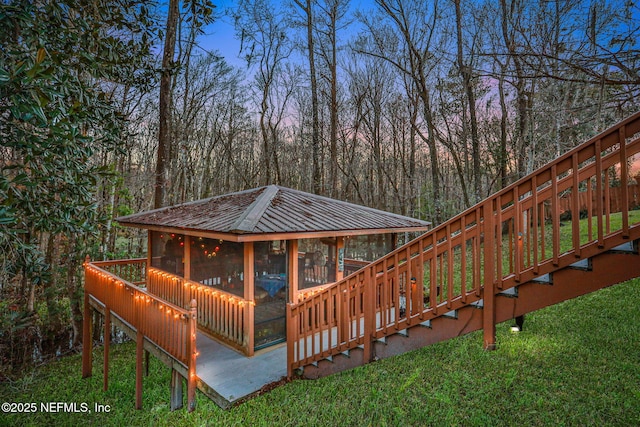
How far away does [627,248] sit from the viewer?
93.4 inches

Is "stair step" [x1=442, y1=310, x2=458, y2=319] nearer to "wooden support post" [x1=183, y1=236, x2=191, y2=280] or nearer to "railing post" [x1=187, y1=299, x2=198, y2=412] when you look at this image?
"railing post" [x1=187, y1=299, x2=198, y2=412]

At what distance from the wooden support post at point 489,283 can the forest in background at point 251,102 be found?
1206 mm

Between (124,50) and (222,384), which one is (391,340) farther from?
(124,50)

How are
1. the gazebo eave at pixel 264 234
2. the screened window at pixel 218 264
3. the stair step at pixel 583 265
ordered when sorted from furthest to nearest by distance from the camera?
the screened window at pixel 218 264 → the gazebo eave at pixel 264 234 → the stair step at pixel 583 265

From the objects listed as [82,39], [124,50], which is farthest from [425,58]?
[82,39]

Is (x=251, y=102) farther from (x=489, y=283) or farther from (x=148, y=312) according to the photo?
(x=489, y=283)

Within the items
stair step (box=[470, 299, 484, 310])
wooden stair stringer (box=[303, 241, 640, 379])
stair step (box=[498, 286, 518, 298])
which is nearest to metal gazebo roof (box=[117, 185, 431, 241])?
wooden stair stringer (box=[303, 241, 640, 379])

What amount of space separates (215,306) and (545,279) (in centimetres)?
559

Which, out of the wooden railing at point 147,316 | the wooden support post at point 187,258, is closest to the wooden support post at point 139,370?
the wooden railing at point 147,316

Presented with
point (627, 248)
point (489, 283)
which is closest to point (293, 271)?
point (489, 283)

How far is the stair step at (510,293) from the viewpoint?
2.90m

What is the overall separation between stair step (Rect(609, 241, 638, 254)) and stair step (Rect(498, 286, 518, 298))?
78cm

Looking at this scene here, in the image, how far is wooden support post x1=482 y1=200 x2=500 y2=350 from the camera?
294cm

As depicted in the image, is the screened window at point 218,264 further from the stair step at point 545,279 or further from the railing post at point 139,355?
the stair step at point 545,279
